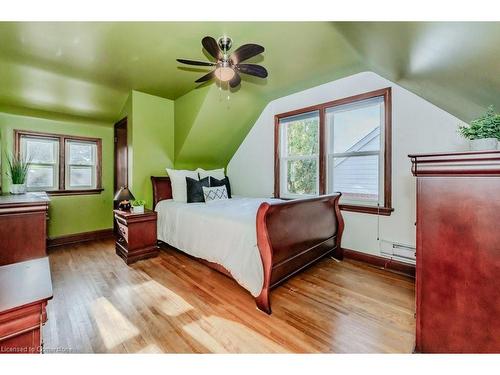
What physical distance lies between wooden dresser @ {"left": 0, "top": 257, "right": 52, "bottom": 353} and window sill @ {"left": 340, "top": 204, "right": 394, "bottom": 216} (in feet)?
9.86

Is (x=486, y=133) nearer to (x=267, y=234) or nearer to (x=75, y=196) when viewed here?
(x=267, y=234)

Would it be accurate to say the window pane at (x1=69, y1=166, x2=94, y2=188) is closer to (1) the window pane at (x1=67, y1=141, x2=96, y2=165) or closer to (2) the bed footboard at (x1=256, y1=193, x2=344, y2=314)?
(1) the window pane at (x1=67, y1=141, x2=96, y2=165)

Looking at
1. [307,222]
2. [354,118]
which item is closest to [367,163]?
[354,118]

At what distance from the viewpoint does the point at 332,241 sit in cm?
286

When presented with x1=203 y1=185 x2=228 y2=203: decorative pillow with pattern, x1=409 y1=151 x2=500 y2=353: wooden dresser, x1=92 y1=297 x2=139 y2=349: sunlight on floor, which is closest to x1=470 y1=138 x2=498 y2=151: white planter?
x1=409 y1=151 x2=500 y2=353: wooden dresser

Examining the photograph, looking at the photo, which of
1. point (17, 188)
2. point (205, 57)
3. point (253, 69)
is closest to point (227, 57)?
point (253, 69)

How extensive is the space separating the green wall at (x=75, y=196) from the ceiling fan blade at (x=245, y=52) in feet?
10.9

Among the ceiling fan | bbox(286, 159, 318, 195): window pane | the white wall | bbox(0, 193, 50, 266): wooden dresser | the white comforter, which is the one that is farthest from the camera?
bbox(286, 159, 318, 195): window pane

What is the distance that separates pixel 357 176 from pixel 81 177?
14.9 ft

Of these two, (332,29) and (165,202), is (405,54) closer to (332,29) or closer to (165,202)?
(332,29)

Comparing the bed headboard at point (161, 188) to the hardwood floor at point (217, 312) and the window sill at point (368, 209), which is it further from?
the window sill at point (368, 209)

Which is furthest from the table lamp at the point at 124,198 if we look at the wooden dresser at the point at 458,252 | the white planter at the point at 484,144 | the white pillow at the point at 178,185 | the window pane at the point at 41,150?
the white planter at the point at 484,144

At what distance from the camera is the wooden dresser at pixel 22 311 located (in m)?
0.67

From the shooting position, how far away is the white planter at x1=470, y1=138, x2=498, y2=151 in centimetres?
119
